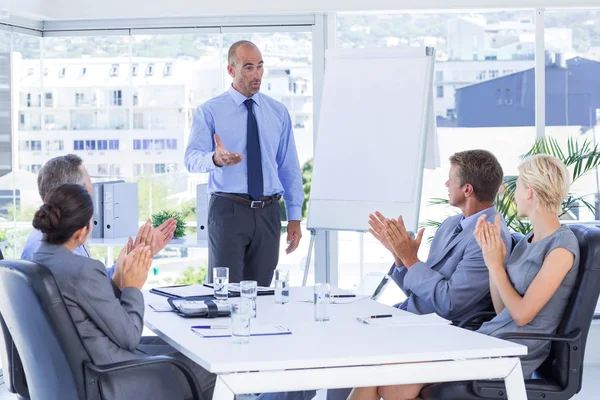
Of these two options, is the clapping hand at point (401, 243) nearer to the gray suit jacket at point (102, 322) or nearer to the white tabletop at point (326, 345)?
the white tabletop at point (326, 345)

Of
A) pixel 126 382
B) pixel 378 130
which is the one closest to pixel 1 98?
pixel 378 130

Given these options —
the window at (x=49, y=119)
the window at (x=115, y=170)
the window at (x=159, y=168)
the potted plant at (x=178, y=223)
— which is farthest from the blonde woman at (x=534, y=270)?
the window at (x=49, y=119)

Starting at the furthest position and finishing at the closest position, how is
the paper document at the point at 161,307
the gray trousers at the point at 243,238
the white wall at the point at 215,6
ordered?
the white wall at the point at 215,6 < the gray trousers at the point at 243,238 < the paper document at the point at 161,307

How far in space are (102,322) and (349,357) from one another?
2.69 feet

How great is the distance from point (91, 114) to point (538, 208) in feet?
12.5

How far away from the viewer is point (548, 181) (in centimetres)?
325

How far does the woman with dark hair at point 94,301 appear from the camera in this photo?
9.03 ft

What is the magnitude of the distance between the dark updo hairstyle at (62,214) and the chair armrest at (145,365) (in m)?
0.46

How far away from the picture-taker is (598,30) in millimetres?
5848

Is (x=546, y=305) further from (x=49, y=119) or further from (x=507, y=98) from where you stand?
(x=49, y=119)

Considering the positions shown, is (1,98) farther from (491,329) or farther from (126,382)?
(491,329)

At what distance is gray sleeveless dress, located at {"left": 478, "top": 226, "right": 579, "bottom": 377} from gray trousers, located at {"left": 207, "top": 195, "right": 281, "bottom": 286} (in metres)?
1.78

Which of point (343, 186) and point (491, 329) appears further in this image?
point (343, 186)

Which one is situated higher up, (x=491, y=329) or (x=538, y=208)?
(x=538, y=208)
